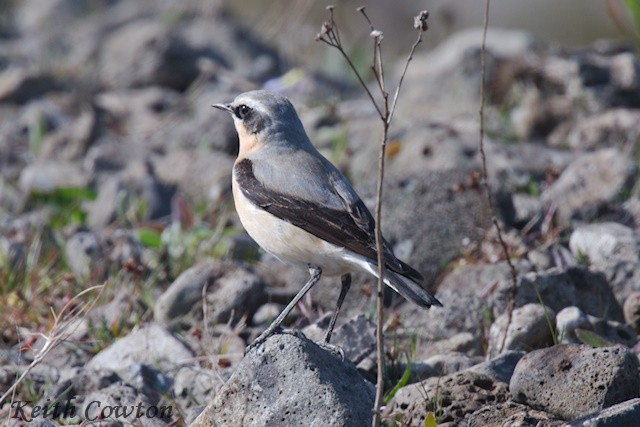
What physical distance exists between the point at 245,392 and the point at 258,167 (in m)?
1.63

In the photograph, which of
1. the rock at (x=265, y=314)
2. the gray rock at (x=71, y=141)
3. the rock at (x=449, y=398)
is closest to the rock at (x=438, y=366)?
the rock at (x=449, y=398)

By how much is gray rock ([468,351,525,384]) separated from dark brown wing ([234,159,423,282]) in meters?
0.52

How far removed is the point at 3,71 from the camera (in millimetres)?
12398

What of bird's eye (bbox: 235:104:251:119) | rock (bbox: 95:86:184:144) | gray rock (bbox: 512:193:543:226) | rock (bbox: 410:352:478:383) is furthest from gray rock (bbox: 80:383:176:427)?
rock (bbox: 95:86:184:144)

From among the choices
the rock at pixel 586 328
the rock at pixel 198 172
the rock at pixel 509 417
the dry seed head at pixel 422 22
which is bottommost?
the rock at pixel 198 172

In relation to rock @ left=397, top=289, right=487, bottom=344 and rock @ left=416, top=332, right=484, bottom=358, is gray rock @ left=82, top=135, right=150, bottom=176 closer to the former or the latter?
rock @ left=397, top=289, right=487, bottom=344

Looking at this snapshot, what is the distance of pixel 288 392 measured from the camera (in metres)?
4.32

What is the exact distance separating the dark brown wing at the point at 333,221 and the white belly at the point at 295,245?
0.04 m

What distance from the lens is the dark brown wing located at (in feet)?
16.5

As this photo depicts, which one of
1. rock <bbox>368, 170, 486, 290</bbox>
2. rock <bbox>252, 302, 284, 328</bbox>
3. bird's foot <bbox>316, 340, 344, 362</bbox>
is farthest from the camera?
rock <bbox>368, 170, 486, 290</bbox>

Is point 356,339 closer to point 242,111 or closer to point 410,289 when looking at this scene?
point 410,289

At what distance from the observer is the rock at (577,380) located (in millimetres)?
4371

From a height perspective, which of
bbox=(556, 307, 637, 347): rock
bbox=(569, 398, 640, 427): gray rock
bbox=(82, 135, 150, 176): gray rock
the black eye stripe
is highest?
the black eye stripe

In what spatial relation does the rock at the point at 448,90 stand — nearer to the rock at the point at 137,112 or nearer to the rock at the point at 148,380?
the rock at the point at 137,112
